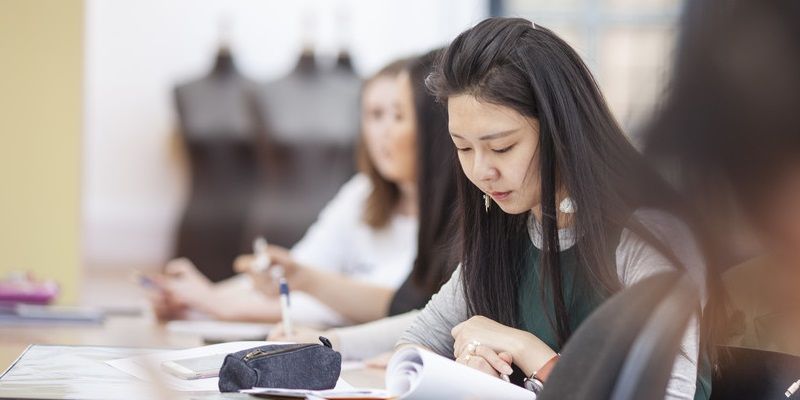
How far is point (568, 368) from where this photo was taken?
2.36ft

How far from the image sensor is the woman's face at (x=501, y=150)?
1.22 metres

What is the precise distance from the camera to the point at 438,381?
994 millimetres

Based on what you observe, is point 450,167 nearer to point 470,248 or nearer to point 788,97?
point 470,248

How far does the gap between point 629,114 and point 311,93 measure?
11.9 ft

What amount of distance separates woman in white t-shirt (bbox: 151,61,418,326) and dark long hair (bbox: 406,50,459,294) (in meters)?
0.23

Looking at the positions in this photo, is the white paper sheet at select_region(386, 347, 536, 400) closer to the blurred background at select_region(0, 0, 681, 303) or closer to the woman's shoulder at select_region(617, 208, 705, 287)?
the woman's shoulder at select_region(617, 208, 705, 287)

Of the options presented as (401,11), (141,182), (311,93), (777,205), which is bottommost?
(141,182)

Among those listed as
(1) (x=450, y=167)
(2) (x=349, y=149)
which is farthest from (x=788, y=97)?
(2) (x=349, y=149)

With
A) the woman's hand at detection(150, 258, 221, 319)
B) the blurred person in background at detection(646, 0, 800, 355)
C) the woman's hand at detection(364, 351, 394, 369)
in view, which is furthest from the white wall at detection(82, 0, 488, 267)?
the blurred person in background at detection(646, 0, 800, 355)

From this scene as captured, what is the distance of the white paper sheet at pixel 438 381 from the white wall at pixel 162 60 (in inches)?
106

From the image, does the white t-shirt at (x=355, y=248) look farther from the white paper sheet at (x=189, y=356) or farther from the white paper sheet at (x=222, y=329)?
the white paper sheet at (x=189, y=356)

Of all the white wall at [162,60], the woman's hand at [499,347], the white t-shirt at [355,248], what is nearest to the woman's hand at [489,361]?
the woman's hand at [499,347]

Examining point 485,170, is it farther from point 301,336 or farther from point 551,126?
point 301,336

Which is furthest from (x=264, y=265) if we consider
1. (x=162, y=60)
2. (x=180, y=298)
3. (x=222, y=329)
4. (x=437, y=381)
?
(x=162, y=60)
